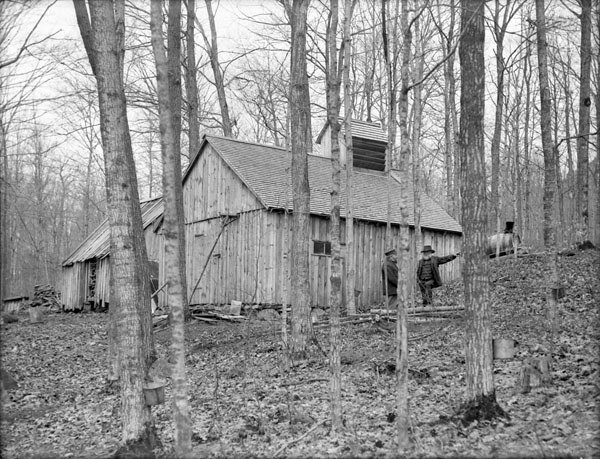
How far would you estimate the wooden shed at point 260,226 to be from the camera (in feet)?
63.3

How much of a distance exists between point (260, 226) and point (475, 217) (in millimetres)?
12716

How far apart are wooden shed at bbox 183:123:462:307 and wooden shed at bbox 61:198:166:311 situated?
2880 millimetres

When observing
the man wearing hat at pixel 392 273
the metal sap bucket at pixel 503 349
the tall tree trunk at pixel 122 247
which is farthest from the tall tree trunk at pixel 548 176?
the tall tree trunk at pixel 122 247

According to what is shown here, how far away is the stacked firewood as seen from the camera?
32406 millimetres

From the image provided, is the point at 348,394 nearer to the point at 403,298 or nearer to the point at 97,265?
the point at 403,298

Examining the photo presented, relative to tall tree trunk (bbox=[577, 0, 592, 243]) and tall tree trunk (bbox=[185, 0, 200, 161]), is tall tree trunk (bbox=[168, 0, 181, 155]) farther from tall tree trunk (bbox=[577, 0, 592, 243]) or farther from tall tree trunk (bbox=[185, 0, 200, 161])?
tall tree trunk (bbox=[577, 0, 592, 243])

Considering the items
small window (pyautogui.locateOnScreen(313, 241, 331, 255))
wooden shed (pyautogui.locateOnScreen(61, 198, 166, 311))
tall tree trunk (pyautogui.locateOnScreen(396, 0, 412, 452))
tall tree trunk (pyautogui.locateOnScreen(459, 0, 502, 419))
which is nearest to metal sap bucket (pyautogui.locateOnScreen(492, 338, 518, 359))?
tall tree trunk (pyautogui.locateOnScreen(459, 0, 502, 419))

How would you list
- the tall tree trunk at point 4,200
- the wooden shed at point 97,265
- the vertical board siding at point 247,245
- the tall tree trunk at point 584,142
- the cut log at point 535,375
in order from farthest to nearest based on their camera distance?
the wooden shed at point 97,265 < the vertical board siding at point 247,245 < the tall tree trunk at point 584,142 < the tall tree trunk at point 4,200 < the cut log at point 535,375

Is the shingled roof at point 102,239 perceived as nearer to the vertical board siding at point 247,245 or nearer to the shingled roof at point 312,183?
the vertical board siding at point 247,245

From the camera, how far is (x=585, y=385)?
317 inches

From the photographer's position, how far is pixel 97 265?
1118 inches

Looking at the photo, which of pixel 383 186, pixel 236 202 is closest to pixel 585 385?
pixel 236 202

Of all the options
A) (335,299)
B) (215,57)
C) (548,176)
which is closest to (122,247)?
(335,299)

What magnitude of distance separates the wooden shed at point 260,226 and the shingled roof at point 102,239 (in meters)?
4.26
